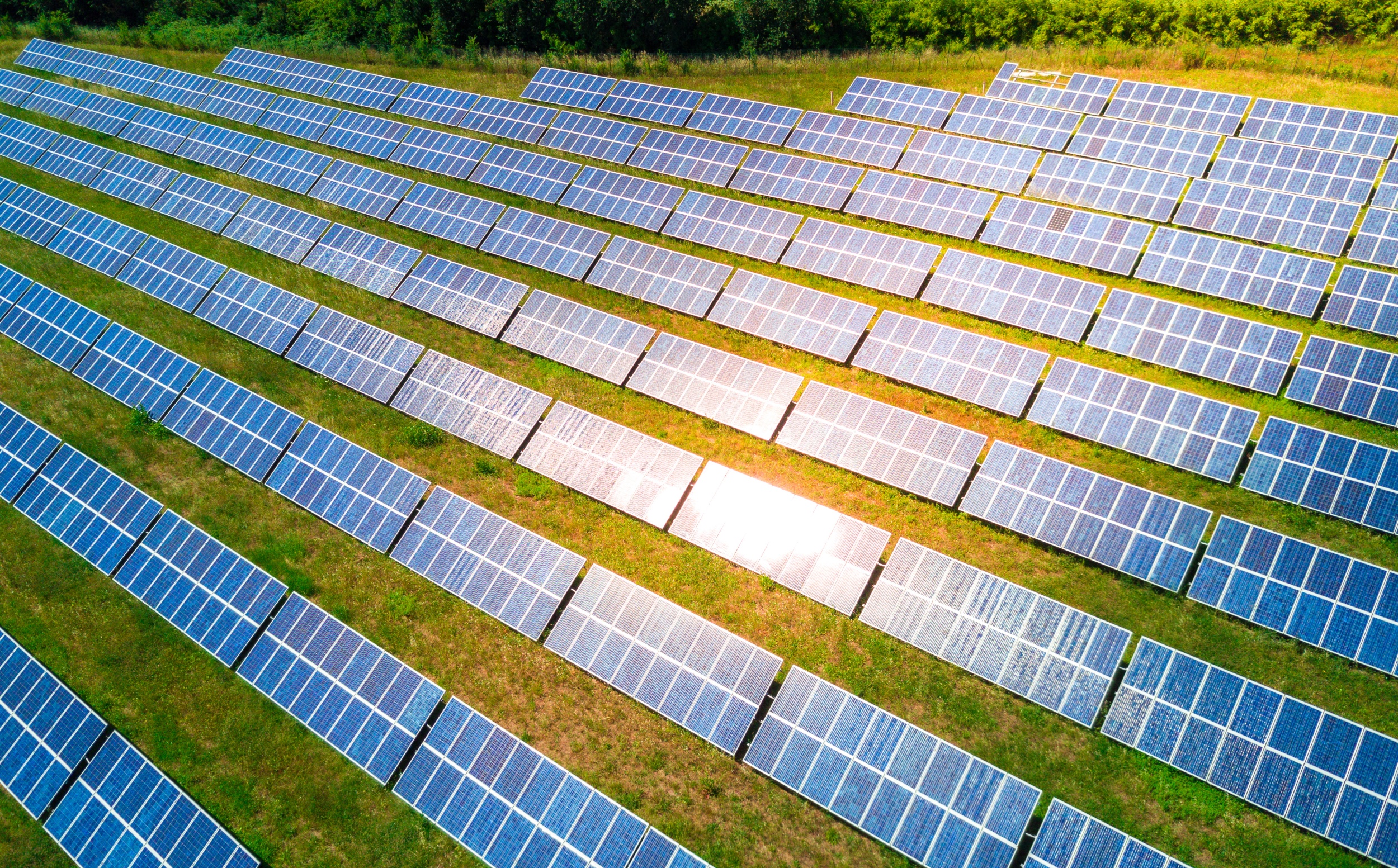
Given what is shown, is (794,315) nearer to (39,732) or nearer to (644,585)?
(644,585)

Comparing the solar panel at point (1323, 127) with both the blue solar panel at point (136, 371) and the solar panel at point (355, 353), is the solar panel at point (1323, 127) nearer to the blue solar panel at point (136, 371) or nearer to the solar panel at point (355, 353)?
the solar panel at point (355, 353)

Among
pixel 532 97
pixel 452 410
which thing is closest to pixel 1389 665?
pixel 452 410

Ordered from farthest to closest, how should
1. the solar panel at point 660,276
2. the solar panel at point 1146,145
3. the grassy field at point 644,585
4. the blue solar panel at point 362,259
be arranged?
the blue solar panel at point 362,259, the solar panel at point 1146,145, the solar panel at point 660,276, the grassy field at point 644,585

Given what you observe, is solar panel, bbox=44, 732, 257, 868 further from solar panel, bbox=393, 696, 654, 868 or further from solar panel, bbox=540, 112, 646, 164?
solar panel, bbox=540, 112, 646, 164

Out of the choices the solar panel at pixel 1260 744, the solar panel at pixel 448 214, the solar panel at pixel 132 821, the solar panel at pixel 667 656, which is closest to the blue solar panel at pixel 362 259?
the solar panel at pixel 448 214

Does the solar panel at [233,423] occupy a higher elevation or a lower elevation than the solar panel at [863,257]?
lower

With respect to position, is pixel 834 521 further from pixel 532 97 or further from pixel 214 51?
pixel 214 51
